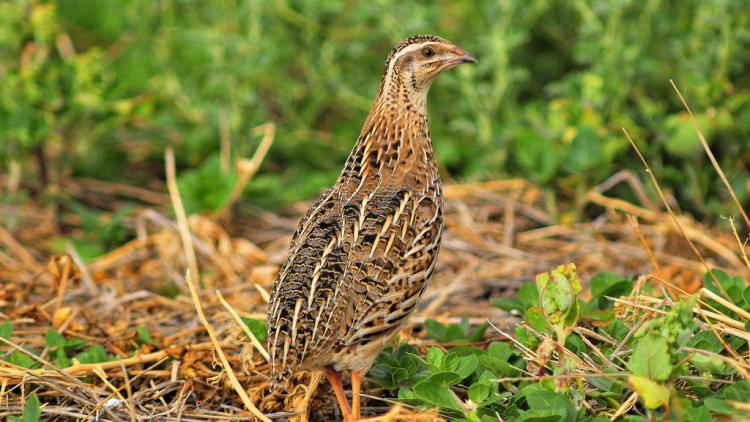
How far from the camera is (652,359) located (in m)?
3.58

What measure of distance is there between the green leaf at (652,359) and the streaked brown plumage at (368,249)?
117 centimetres

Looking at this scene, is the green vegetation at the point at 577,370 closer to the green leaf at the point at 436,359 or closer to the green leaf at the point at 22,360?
the green leaf at the point at 436,359

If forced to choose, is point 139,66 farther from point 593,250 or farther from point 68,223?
point 593,250

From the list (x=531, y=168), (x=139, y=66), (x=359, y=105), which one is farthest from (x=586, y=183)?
(x=139, y=66)

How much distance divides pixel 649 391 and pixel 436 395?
0.93m

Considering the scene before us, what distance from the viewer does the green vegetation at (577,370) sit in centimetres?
360

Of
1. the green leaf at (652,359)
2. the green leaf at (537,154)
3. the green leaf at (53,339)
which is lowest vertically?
the green leaf at (53,339)

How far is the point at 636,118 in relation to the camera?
7.20m

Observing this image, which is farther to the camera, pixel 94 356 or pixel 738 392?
pixel 94 356

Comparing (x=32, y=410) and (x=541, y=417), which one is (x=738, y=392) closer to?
(x=541, y=417)

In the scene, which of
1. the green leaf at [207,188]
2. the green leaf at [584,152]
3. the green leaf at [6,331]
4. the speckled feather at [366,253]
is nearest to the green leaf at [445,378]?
the speckled feather at [366,253]

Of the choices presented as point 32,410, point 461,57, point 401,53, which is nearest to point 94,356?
point 32,410

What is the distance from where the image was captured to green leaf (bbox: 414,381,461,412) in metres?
4.06

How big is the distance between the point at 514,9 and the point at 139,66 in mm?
4052
